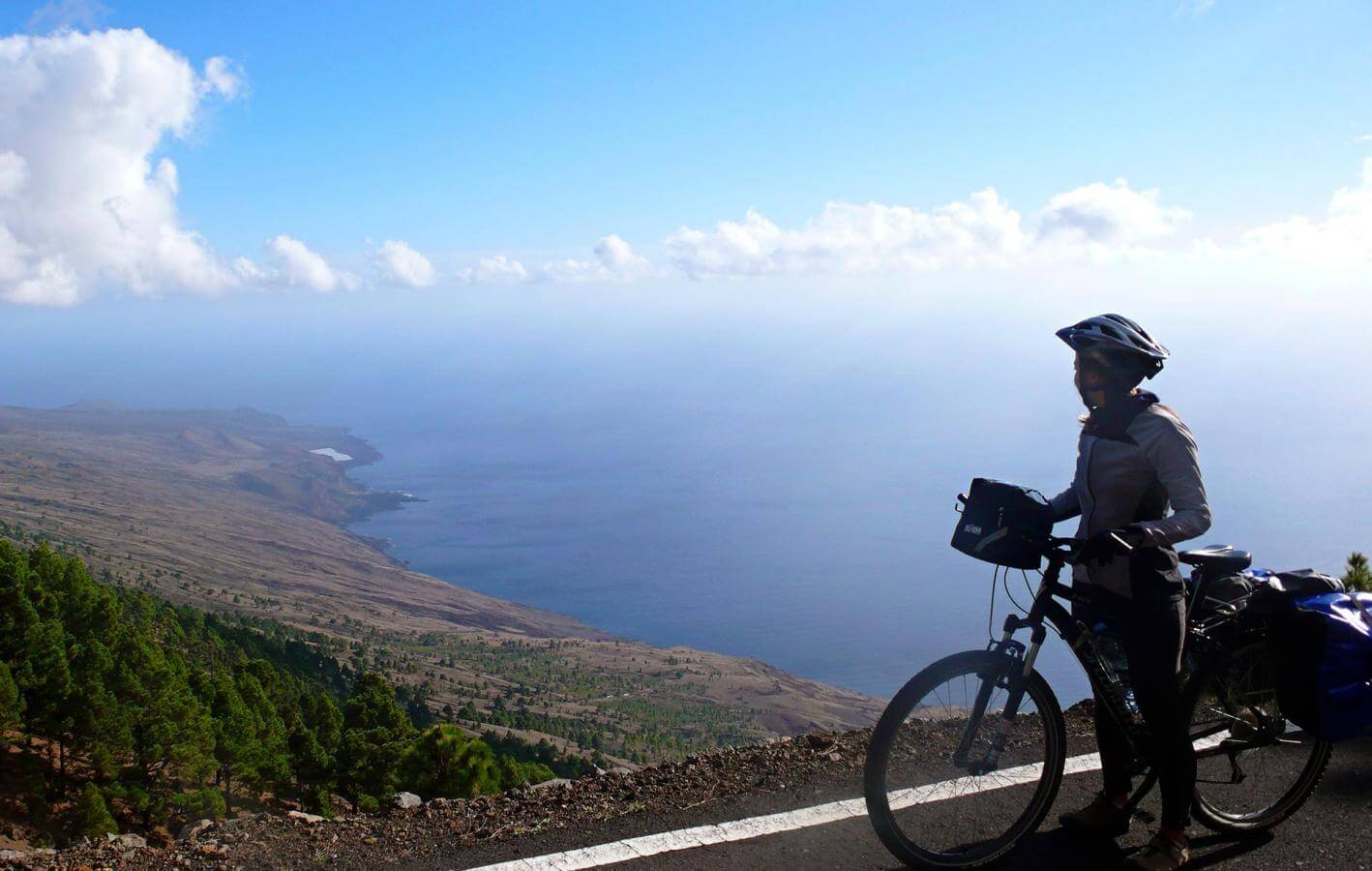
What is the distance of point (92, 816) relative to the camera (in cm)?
1884

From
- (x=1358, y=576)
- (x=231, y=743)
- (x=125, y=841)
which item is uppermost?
→ (x=1358, y=576)

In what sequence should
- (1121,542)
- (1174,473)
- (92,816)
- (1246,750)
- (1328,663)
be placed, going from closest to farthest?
(1121,542), (1174,473), (1328,663), (1246,750), (92,816)

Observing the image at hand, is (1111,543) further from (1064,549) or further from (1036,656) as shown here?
(1036,656)

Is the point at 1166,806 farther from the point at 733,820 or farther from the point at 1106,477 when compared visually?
the point at 733,820

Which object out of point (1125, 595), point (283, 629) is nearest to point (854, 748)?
point (1125, 595)

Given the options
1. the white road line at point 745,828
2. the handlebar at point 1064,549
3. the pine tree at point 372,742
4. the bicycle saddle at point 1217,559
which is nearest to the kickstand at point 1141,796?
the white road line at point 745,828

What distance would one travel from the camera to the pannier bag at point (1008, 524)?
3.68 metres

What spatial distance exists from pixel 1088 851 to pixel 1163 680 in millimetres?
868

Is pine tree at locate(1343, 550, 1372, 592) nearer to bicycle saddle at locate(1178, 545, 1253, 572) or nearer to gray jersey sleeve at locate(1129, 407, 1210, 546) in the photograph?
bicycle saddle at locate(1178, 545, 1253, 572)

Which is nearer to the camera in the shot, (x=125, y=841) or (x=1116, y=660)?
(x=1116, y=660)

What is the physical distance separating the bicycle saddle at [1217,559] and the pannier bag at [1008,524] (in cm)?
73

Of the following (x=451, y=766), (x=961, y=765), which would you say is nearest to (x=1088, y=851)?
(x=961, y=765)

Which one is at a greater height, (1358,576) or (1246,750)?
(1358,576)

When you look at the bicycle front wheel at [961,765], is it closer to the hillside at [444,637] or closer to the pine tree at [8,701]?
the pine tree at [8,701]
